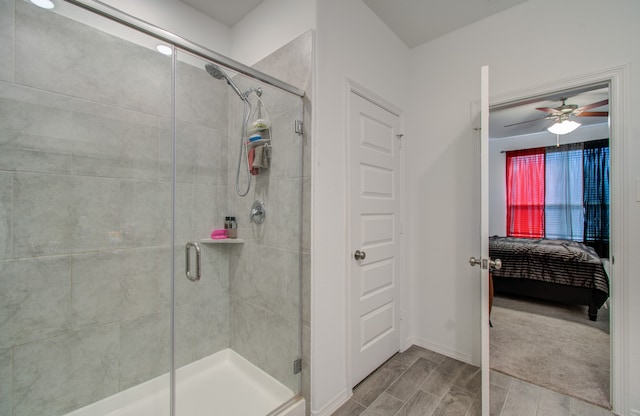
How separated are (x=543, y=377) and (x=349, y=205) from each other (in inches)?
80.4

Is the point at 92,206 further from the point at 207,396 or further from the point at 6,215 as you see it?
the point at 207,396

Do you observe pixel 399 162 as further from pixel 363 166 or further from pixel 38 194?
pixel 38 194

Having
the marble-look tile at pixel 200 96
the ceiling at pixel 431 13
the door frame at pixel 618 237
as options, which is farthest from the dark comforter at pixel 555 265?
the marble-look tile at pixel 200 96

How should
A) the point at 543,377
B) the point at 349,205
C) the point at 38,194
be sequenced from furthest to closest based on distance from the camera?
the point at 543,377, the point at 349,205, the point at 38,194

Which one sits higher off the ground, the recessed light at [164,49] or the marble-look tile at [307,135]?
the recessed light at [164,49]

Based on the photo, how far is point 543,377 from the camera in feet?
6.73

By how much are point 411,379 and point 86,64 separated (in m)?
3.03

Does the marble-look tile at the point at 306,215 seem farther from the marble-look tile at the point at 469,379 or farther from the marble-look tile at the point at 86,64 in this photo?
the marble-look tile at the point at 469,379

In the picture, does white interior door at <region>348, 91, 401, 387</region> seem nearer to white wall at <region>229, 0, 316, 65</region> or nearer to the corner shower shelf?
white wall at <region>229, 0, 316, 65</region>

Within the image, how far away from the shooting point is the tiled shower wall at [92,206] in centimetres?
137

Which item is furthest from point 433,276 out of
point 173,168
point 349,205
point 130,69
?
point 130,69

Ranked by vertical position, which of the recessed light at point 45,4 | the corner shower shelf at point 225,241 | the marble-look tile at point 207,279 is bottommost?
the marble-look tile at point 207,279

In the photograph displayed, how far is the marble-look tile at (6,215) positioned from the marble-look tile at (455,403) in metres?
2.59

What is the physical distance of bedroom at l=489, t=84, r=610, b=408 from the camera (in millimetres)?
2225
